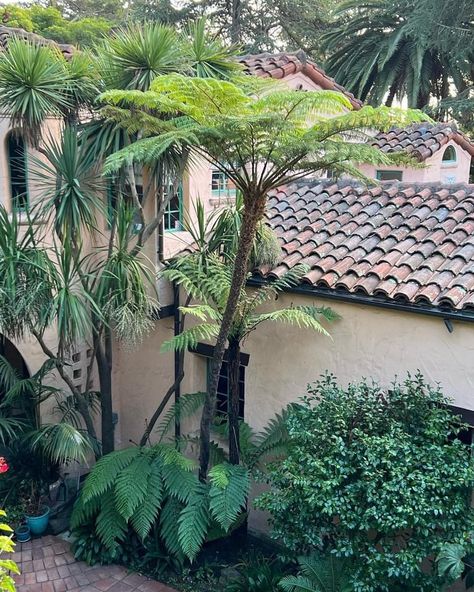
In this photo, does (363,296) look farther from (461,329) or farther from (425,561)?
(425,561)

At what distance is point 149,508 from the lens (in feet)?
27.0

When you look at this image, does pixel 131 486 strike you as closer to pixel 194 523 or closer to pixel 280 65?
pixel 194 523

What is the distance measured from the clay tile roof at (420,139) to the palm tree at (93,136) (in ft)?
23.7

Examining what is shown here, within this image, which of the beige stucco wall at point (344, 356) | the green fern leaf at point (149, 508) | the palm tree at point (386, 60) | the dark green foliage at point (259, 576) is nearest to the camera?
the beige stucco wall at point (344, 356)

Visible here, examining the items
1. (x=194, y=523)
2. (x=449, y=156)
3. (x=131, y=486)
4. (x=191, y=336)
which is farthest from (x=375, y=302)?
(x=449, y=156)

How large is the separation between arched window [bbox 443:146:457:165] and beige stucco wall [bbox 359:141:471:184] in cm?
10

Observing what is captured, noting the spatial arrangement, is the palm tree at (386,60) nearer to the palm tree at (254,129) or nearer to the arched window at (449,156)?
the arched window at (449,156)

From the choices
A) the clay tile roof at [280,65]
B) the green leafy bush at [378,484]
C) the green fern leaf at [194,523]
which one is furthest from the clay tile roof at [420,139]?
the green fern leaf at [194,523]

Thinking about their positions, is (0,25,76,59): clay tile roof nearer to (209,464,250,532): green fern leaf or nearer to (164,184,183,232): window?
(164,184,183,232): window

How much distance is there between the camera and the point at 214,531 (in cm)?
837

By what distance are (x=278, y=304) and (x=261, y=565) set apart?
3.88m

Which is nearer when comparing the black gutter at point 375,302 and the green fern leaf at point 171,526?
the black gutter at point 375,302

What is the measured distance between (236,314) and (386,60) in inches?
655

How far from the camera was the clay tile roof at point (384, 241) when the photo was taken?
765 centimetres
